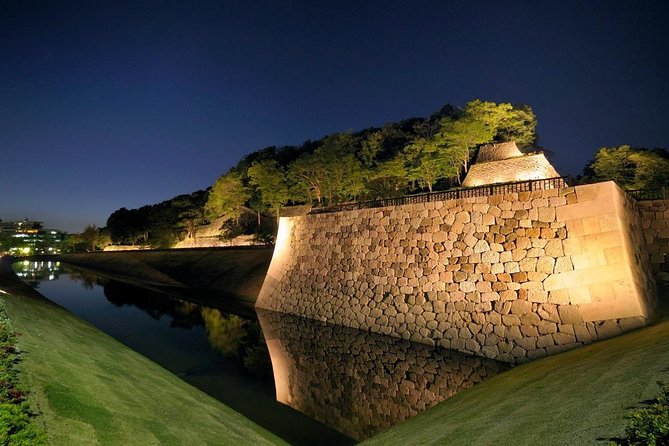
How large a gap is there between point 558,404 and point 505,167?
25083 millimetres

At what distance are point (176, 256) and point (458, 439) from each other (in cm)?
4570

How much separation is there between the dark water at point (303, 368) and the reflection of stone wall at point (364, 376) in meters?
0.03

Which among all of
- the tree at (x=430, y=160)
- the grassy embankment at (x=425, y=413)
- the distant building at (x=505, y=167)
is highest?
the tree at (x=430, y=160)

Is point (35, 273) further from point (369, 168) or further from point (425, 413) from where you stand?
point (425, 413)

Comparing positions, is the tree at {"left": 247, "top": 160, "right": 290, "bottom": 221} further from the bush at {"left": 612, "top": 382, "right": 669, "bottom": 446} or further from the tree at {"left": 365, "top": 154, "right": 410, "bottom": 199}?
the bush at {"left": 612, "top": 382, "right": 669, "bottom": 446}

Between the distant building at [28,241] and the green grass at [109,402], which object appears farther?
the distant building at [28,241]

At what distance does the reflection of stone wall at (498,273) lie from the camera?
37.9 feet

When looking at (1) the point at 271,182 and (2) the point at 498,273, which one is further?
(1) the point at 271,182

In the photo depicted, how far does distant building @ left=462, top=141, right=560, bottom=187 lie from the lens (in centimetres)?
2648

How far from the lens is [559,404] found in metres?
5.50

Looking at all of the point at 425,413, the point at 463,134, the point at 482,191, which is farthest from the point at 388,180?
the point at 425,413

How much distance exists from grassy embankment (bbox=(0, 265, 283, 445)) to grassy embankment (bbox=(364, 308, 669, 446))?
318 cm

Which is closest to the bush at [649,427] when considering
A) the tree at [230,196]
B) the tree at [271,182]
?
the tree at [271,182]

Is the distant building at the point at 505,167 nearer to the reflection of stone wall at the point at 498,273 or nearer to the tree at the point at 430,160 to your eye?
the tree at the point at 430,160
